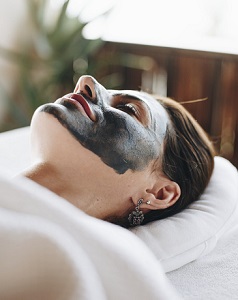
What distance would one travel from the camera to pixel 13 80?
3.29 m

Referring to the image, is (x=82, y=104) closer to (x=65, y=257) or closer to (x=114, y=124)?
(x=114, y=124)

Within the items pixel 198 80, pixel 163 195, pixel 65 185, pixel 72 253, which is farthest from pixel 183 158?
pixel 198 80

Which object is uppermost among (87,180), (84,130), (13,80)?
(84,130)

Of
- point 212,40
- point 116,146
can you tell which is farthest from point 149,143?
point 212,40

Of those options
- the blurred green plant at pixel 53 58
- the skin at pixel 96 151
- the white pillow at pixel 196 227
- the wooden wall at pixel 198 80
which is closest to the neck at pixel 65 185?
the skin at pixel 96 151

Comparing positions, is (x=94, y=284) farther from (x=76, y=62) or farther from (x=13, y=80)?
(x=13, y=80)

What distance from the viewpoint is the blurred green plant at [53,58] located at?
2986 millimetres

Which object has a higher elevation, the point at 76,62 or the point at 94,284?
the point at 94,284

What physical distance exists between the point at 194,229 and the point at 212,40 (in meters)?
1.83

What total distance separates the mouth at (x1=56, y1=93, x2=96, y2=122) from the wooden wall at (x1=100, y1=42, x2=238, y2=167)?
112 cm

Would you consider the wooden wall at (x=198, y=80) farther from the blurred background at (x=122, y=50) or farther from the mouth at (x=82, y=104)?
the mouth at (x=82, y=104)

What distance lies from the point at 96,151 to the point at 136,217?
23 cm

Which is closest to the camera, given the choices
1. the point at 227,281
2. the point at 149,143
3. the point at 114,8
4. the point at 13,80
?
the point at 227,281

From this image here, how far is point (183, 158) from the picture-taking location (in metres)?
1.35
